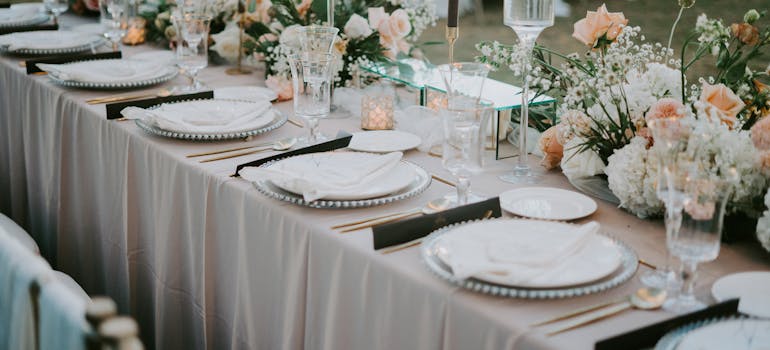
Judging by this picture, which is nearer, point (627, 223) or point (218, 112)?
point (627, 223)

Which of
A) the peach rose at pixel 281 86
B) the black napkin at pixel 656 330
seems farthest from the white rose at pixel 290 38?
the black napkin at pixel 656 330

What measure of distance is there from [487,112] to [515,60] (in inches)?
17.8

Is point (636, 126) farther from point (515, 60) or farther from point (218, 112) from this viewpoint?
point (218, 112)

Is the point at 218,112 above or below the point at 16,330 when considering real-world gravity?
above

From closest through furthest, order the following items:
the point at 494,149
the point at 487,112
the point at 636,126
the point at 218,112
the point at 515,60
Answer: the point at 487,112 → the point at 636,126 → the point at 515,60 → the point at 494,149 → the point at 218,112

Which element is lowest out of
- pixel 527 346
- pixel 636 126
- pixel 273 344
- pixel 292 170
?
pixel 273 344

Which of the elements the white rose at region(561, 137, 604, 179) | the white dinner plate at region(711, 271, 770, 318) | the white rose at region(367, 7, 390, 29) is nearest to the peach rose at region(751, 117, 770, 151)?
the white dinner plate at region(711, 271, 770, 318)

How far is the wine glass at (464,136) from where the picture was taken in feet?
4.69

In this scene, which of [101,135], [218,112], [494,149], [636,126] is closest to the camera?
[636,126]

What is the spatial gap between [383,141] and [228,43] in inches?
45.0

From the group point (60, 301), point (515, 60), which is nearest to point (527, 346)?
point (60, 301)

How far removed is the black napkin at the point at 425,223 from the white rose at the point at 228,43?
67.1 inches

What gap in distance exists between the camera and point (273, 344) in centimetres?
172

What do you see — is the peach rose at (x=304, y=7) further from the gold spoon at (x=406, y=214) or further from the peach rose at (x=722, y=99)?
the peach rose at (x=722, y=99)
